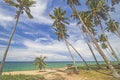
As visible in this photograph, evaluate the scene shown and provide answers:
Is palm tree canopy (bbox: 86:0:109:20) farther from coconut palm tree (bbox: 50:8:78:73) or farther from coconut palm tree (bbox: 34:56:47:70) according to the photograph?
coconut palm tree (bbox: 34:56:47:70)

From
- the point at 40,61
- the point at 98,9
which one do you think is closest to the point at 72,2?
the point at 98,9

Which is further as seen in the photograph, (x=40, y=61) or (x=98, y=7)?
(x=40, y=61)

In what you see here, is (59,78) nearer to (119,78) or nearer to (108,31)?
(119,78)

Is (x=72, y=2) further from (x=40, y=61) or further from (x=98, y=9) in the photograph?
(x=40, y=61)

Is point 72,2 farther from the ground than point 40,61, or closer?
farther from the ground

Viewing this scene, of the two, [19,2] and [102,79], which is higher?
[19,2]

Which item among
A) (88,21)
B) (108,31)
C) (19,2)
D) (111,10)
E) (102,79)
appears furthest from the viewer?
(108,31)

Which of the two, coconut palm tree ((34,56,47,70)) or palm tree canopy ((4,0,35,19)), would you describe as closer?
palm tree canopy ((4,0,35,19))

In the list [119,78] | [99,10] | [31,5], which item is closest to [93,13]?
[99,10]

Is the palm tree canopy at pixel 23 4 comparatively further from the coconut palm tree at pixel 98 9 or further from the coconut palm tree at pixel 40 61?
the coconut palm tree at pixel 40 61

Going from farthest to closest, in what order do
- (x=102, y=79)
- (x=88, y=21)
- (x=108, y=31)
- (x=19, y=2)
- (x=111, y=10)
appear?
(x=108, y=31)
(x=88, y=21)
(x=111, y=10)
(x=19, y=2)
(x=102, y=79)

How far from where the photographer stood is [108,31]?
60562mm

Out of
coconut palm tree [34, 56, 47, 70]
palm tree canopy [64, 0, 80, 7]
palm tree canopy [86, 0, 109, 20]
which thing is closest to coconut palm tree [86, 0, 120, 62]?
palm tree canopy [86, 0, 109, 20]

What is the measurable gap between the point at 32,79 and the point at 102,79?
10.5 metres
